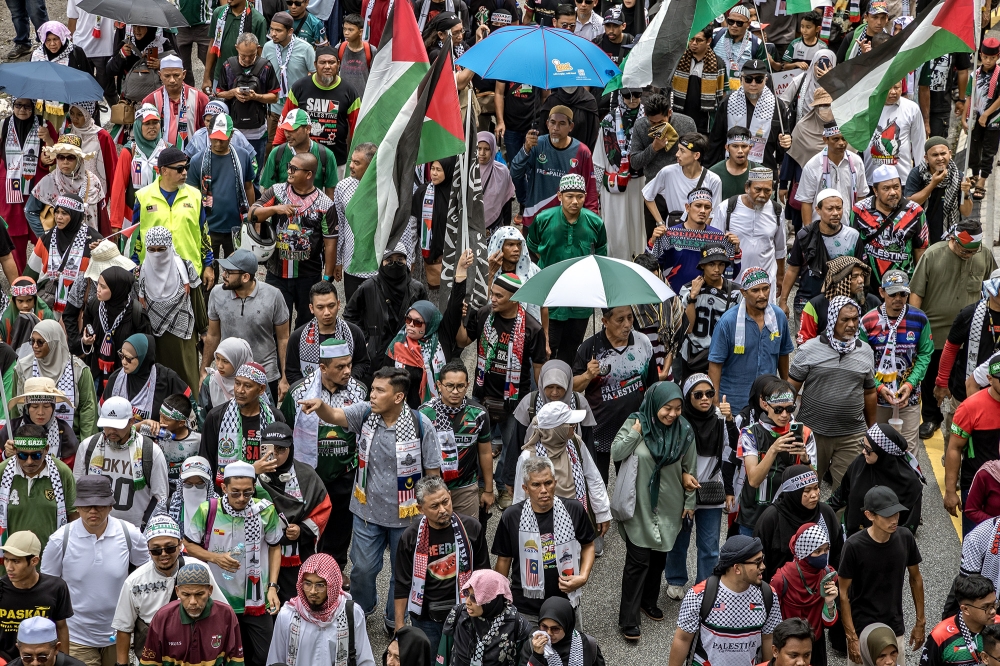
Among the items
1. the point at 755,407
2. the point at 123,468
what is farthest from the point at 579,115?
the point at 123,468

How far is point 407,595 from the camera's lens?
31.8ft

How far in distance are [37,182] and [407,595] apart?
7.10 m

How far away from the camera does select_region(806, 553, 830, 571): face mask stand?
974 centimetres

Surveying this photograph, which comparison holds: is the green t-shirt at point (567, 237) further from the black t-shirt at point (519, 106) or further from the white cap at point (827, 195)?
the black t-shirt at point (519, 106)

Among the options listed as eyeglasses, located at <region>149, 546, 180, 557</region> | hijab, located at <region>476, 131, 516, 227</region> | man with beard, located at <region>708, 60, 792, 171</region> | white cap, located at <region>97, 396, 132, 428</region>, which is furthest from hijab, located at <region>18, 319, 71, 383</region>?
man with beard, located at <region>708, 60, 792, 171</region>

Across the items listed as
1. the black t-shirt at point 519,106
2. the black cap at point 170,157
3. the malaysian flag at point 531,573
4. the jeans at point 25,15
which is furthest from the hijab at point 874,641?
the jeans at point 25,15

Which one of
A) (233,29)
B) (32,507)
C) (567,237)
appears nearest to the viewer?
(32,507)

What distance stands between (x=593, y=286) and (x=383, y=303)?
6.32ft

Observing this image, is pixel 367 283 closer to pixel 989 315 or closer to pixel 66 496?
pixel 66 496

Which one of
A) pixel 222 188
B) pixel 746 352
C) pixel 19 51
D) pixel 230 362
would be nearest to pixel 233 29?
pixel 222 188

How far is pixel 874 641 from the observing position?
367 inches

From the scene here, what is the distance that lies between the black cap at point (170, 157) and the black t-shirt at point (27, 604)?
15.4ft

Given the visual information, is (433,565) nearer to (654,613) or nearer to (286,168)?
(654,613)

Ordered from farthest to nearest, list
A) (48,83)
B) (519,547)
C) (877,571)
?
(48,83)
(877,571)
(519,547)
